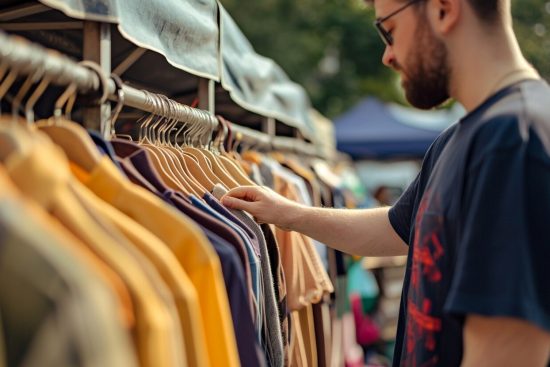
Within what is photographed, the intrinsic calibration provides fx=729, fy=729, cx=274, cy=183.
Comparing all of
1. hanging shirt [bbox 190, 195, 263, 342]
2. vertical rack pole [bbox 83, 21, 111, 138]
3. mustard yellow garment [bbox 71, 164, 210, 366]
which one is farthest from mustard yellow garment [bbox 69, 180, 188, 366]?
vertical rack pole [bbox 83, 21, 111, 138]

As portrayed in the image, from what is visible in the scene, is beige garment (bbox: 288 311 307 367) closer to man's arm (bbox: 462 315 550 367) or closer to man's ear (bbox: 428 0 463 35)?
man's arm (bbox: 462 315 550 367)

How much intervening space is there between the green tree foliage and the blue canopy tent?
7.91 metres

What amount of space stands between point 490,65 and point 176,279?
0.92 metres

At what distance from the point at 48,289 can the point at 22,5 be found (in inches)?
76.7

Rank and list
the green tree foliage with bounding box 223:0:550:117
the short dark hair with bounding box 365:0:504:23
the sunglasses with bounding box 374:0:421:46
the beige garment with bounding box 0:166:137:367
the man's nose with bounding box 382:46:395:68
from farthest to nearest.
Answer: the green tree foliage with bounding box 223:0:550:117 < the man's nose with bounding box 382:46:395:68 < the sunglasses with bounding box 374:0:421:46 < the short dark hair with bounding box 365:0:504:23 < the beige garment with bounding box 0:166:137:367

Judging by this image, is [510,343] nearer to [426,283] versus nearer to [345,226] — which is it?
[426,283]

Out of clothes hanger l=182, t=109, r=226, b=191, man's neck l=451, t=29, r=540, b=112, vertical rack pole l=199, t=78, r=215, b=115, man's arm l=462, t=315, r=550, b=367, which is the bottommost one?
man's arm l=462, t=315, r=550, b=367

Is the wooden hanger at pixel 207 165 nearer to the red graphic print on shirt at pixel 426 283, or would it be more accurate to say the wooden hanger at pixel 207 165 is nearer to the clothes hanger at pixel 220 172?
the clothes hanger at pixel 220 172

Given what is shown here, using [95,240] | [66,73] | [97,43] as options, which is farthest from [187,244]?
[97,43]

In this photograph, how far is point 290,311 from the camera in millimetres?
2488

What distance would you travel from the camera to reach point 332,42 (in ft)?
79.8

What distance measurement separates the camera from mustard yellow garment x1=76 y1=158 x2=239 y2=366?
4.28 feet

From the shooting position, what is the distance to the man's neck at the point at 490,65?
5.45 ft

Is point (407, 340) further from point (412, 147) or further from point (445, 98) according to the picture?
point (412, 147)
